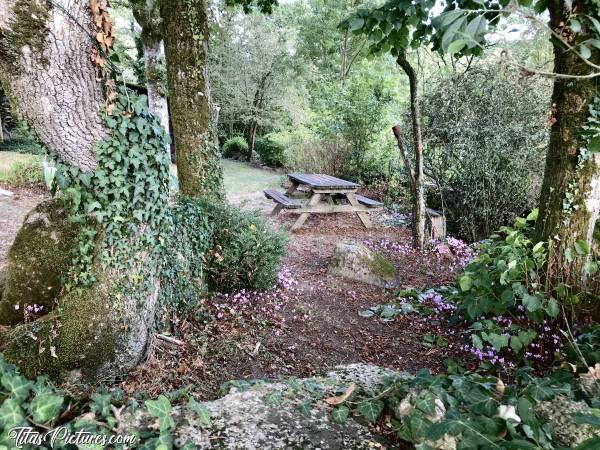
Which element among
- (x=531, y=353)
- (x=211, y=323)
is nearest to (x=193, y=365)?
(x=211, y=323)

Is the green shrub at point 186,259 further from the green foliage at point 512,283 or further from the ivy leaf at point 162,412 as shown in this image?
the green foliage at point 512,283

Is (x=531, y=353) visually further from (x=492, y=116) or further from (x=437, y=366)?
(x=492, y=116)

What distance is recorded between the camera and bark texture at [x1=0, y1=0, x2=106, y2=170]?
211 centimetres

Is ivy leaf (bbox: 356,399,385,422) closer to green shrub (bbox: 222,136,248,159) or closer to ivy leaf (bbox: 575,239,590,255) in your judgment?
ivy leaf (bbox: 575,239,590,255)

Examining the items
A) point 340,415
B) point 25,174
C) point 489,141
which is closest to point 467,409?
point 340,415

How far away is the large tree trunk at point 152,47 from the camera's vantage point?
32.0 feet

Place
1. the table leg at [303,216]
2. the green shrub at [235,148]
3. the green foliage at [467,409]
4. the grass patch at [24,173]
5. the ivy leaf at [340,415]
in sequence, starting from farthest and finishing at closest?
the green shrub at [235,148] < the grass patch at [24,173] < the table leg at [303,216] < the ivy leaf at [340,415] < the green foliage at [467,409]

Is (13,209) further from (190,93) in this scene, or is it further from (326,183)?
(326,183)

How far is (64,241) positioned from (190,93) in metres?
2.17

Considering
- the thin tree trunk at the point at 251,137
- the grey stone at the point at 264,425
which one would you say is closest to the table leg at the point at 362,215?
the grey stone at the point at 264,425

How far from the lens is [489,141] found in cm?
628

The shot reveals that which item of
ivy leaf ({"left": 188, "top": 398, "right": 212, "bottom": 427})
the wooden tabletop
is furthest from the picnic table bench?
ivy leaf ({"left": 188, "top": 398, "right": 212, "bottom": 427})

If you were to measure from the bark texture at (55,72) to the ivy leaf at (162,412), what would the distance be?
1490 mm

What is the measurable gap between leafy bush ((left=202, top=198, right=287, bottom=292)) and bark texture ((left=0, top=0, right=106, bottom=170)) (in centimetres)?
173
